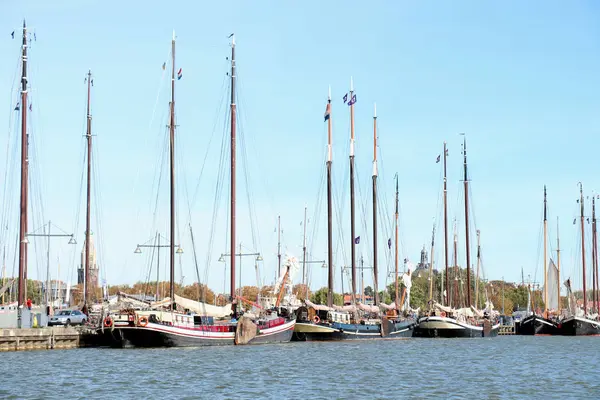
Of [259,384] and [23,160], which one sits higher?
[23,160]

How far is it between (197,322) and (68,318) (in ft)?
50.9

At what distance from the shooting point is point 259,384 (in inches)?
1832

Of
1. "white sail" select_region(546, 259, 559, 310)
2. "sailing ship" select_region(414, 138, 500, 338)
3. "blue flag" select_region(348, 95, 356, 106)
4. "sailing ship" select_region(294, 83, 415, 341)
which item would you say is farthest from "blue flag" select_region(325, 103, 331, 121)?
"white sail" select_region(546, 259, 559, 310)

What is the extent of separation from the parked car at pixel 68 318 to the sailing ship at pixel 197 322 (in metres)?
9.74

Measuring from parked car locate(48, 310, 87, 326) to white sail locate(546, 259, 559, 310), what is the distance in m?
70.5

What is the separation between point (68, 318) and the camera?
80.9m

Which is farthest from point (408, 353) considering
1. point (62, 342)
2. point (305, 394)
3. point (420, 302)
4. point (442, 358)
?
point (420, 302)

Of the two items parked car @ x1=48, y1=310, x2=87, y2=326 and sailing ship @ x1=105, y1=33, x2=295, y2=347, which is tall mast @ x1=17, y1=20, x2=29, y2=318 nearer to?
sailing ship @ x1=105, y1=33, x2=295, y2=347

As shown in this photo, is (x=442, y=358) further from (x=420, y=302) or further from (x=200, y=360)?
(x=420, y=302)

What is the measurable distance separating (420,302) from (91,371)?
484ft

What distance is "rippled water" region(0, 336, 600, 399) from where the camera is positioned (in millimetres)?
43781

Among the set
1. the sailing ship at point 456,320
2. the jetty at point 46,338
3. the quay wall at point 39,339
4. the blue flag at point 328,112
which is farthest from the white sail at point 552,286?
the quay wall at point 39,339

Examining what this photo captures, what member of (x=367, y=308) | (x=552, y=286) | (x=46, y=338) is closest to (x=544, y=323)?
(x=552, y=286)

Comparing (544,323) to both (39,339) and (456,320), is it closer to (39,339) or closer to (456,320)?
(456,320)
